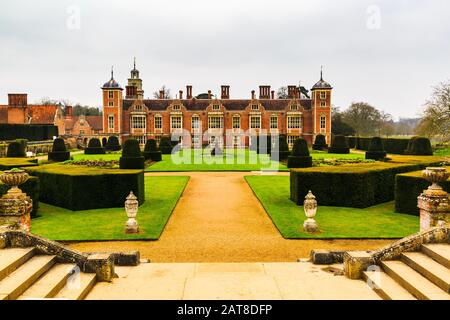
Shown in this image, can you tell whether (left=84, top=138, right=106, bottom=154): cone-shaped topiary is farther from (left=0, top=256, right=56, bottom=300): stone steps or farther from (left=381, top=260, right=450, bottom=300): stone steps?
(left=381, top=260, right=450, bottom=300): stone steps

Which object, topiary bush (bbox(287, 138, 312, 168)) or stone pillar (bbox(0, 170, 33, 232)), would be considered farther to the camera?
topiary bush (bbox(287, 138, 312, 168))

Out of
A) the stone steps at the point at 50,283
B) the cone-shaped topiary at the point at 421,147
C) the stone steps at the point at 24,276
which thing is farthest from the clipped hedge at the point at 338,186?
the cone-shaped topiary at the point at 421,147

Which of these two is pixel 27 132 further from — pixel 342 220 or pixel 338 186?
pixel 342 220

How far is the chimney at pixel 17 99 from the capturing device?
51519mm

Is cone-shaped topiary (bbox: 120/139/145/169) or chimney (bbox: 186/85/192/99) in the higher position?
chimney (bbox: 186/85/192/99)

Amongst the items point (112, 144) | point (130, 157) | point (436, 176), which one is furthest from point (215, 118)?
point (436, 176)

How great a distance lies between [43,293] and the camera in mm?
5598

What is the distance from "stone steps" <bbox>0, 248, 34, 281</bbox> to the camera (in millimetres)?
5855

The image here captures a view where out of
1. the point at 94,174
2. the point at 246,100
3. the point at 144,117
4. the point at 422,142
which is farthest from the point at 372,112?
the point at 94,174

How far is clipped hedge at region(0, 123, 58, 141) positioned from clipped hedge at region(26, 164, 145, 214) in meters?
31.9

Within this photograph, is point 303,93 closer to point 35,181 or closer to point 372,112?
point 372,112

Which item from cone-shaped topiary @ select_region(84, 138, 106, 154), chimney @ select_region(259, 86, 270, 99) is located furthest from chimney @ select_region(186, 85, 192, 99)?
cone-shaped topiary @ select_region(84, 138, 106, 154)

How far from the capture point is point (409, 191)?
40.0ft

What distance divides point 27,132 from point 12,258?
138ft
